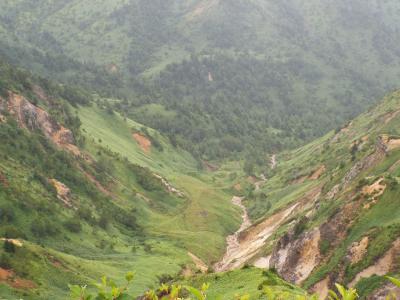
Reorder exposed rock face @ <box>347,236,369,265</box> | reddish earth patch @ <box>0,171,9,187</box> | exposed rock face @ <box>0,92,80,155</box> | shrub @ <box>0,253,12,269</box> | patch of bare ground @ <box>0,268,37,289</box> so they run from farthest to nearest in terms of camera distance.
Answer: exposed rock face @ <box>0,92,80,155</box> → reddish earth patch @ <box>0,171,9,187</box> → shrub @ <box>0,253,12,269</box> → patch of bare ground @ <box>0,268,37,289</box> → exposed rock face @ <box>347,236,369,265</box>

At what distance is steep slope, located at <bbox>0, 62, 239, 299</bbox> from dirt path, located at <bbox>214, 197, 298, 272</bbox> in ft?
10.3

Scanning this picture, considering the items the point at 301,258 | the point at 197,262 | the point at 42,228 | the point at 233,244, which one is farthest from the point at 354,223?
the point at 233,244

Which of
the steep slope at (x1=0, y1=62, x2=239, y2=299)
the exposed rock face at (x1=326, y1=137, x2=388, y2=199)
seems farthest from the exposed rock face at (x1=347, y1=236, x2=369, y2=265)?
the steep slope at (x1=0, y1=62, x2=239, y2=299)

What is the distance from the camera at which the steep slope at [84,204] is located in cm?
6632

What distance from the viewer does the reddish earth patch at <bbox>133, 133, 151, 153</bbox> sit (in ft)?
563

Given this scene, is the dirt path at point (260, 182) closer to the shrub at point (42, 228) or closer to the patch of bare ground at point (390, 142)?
the patch of bare ground at point (390, 142)

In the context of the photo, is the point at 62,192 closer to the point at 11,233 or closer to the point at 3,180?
the point at 3,180

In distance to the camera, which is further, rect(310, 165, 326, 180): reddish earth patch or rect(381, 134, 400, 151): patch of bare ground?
rect(310, 165, 326, 180): reddish earth patch

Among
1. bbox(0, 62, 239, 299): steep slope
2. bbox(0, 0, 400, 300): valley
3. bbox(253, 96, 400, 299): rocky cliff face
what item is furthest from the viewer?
bbox(0, 62, 239, 299): steep slope

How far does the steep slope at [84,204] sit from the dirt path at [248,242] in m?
3.15

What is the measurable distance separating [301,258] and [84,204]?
→ 182 ft

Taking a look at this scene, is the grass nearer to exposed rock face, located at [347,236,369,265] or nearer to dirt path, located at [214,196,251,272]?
exposed rock face, located at [347,236,369,265]

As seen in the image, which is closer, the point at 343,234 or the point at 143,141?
the point at 343,234

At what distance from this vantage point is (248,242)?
106m
